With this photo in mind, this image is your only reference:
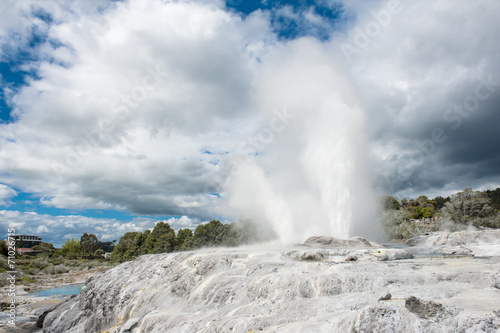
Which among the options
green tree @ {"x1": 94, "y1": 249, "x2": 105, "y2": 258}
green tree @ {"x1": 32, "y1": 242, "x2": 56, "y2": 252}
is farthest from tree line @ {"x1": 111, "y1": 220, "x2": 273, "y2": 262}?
green tree @ {"x1": 32, "y1": 242, "x2": 56, "y2": 252}

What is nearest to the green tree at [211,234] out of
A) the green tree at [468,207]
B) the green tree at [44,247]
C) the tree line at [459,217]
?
the tree line at [459,217]

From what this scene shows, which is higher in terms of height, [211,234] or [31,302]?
[211,234]

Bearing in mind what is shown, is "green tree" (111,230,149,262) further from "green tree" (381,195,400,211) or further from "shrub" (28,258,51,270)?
"green tree" (381,195,400,211)

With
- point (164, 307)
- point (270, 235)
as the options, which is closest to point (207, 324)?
point (164, 307)

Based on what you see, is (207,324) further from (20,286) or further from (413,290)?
(20,286)

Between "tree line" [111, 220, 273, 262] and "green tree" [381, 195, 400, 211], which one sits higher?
"green tree" [381, 195, 400, 211]

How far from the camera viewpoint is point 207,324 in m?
10.1

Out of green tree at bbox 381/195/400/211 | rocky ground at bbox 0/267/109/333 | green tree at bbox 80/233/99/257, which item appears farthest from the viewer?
green tree at bbox 80/233/99/257

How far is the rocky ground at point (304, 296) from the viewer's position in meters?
6.57

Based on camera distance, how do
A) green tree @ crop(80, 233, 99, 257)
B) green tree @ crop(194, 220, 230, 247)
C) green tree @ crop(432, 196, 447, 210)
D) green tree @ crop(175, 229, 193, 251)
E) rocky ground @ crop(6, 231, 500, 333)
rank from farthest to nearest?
1. green tree @ crop(80, 233, 99, 257)
2. green tree @ crop(432, 196, 447, 210)
3. green tree @ crop(175, 229, 193, 251)
4. green tree @ crop(194, 220, 230, 247)
5. rocky ground @ crop(6, 231, 500, 333)

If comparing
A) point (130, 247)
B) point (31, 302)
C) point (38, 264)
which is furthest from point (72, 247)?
point (31, 302)

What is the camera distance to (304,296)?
11.1 metres

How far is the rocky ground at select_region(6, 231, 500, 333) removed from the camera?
6570 millimetres

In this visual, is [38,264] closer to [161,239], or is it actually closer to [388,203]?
[161,239]
